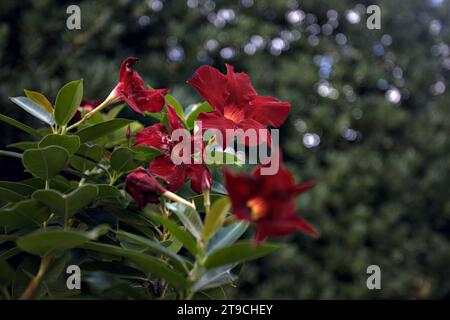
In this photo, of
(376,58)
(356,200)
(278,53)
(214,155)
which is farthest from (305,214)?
(214,155)

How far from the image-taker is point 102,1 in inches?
108

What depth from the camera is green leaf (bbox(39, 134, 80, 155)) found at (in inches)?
29.3

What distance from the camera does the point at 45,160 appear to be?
2.32ft

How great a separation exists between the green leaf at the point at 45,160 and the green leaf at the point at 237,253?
Answer: 0.26 m

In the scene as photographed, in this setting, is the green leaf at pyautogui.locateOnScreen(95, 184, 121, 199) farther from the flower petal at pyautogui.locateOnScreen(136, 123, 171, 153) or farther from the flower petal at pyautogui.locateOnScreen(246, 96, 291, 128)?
the flower petal at pyautogui.locateOnScreen(246, 96, 291, 128)

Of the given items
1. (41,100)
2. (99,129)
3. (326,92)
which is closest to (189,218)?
(99,129)

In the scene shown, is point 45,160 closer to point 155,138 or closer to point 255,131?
point 155,138

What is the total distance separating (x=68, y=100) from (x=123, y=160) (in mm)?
119

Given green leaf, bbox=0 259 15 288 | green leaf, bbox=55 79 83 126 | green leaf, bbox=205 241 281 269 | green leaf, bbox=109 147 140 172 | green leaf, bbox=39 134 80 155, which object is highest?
green leaf, bbox=55 79 83 126

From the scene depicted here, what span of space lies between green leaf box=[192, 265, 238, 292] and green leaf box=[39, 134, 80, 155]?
0.27m

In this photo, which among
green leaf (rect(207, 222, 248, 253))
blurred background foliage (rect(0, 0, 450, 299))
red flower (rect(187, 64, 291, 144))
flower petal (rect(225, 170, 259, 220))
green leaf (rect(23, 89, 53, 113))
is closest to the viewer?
flower petal (rect(225, 170, 259, 220))

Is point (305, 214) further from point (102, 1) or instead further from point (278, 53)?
point (102, 1)

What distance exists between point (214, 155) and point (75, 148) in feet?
0.67

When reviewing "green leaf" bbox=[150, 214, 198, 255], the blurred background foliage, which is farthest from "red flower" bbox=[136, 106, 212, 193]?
the blurred background foliage
